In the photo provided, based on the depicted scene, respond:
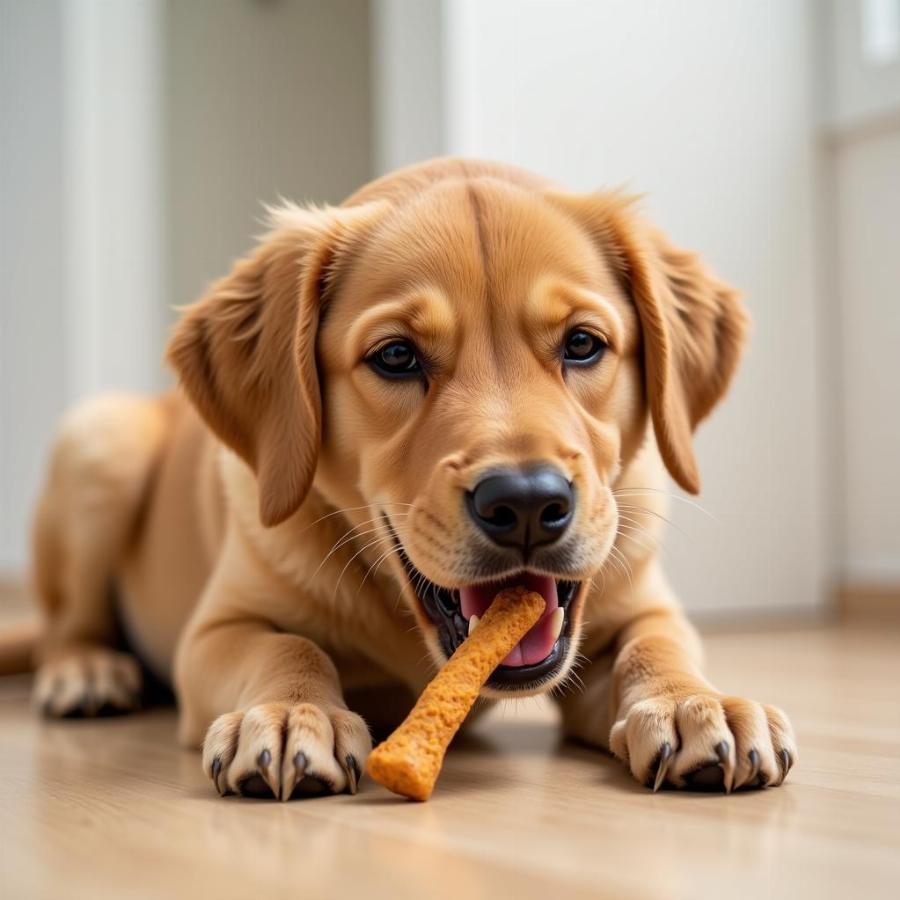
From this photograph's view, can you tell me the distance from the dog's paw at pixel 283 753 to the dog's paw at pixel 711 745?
0.43m

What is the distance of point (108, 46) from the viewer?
21.8 ft

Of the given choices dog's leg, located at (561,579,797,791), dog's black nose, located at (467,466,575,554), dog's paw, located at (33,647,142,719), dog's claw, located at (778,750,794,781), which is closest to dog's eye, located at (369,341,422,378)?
dog's black nose, located at (467,466,575,554)

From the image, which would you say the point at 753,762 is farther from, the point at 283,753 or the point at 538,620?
the point at 283,753

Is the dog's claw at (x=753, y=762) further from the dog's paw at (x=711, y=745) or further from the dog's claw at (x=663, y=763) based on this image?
the dog's claw at (x=663, y=763)

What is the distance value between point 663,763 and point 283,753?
541mm

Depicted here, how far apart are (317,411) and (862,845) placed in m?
1.18

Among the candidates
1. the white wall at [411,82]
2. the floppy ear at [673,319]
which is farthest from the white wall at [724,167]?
the floppy ear at [673,319]

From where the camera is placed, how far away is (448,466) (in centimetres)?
181

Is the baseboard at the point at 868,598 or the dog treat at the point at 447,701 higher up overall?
the dog treat at the point at 447,701

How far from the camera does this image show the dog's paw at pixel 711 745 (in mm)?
1728

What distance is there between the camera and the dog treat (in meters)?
1.67

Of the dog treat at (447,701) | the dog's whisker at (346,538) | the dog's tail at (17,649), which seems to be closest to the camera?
the dog treat at (447,701)

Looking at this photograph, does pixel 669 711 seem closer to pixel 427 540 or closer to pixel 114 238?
pixel 427 540

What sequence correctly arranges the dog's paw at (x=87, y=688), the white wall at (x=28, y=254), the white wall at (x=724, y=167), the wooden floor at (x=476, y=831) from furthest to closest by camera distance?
the white wall at (x=28, y=254) → the white wall at (x=724, y=167) → the dog's paw at (x=87, y=688) → the wooden floor at (x=476, y=831)
